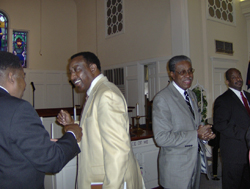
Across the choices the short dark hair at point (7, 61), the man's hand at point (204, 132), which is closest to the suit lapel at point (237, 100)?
the man's hand at point (204, 132)

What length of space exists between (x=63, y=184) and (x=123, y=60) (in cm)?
540

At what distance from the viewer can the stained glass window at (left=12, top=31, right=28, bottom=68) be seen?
28.9 feet

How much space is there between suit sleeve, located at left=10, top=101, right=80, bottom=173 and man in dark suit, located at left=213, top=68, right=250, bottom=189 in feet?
6.61

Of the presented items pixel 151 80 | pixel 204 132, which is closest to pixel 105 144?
pixel 204 132

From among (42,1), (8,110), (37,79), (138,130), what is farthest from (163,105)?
(42,1)

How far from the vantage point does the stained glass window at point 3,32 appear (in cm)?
858

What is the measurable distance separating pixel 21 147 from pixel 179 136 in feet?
Result: 3.84

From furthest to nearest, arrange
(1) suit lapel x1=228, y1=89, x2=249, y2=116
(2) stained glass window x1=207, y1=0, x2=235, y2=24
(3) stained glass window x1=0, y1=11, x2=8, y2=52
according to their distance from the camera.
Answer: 1. (3) stained glass window x1=0, y1=11, x2=8, y2=52
2. (2) stained glass window x1=207, y1=0, x2=235, y2=24
3. (1) suit lapel x1=228, y1=89, x2=249, y2=116

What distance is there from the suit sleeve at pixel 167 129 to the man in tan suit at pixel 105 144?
37 centimetres

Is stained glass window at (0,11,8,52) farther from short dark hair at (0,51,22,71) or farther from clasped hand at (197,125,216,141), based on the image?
clasped hand at (197,125,216,141)

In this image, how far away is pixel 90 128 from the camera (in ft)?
4.49

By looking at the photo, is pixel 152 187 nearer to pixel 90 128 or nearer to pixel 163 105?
pixel 163 105

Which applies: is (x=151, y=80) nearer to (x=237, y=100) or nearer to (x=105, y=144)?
(x=237, y=100)

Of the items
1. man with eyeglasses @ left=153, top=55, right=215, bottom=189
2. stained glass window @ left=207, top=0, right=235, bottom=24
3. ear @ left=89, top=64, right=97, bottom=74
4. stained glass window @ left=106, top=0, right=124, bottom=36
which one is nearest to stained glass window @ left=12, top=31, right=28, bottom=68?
stained glass window @ left=106, top=0, right=124, bottom=36
